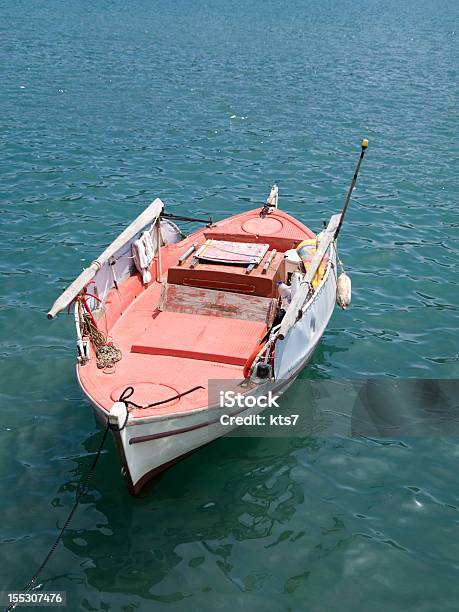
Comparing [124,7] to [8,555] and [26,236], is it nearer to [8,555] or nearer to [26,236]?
[26,236]

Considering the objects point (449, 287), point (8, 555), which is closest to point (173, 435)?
point (8, 555)

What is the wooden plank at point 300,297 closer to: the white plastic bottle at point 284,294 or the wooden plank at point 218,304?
the white plastic bottle at point 284,294

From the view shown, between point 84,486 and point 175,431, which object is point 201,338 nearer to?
point 175,431

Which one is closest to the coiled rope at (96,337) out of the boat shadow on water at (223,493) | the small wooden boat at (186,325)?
the small wooden boat at (186,325)

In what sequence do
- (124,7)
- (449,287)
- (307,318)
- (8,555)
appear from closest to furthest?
(8,555), (307,318), (449,287), (124,7)

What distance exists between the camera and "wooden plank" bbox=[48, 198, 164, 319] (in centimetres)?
1263

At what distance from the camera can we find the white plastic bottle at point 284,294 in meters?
15.2

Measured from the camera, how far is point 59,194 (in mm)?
26234

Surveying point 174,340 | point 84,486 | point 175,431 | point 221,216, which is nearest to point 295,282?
point 174,340

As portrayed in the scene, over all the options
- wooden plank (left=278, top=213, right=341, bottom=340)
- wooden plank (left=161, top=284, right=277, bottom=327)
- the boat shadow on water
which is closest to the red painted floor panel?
wooden plank (left=161, top=284, right=277, bottom=327)

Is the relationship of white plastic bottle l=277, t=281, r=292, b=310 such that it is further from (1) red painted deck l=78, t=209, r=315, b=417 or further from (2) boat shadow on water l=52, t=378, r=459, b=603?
(2) boat shadow on water l=52, t=378, r=459, b=603

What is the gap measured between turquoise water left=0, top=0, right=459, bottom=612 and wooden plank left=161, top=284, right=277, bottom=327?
7.41 feet

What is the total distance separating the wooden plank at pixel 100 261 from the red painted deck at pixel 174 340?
1090 mm

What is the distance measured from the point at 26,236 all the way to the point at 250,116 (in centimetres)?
1823
